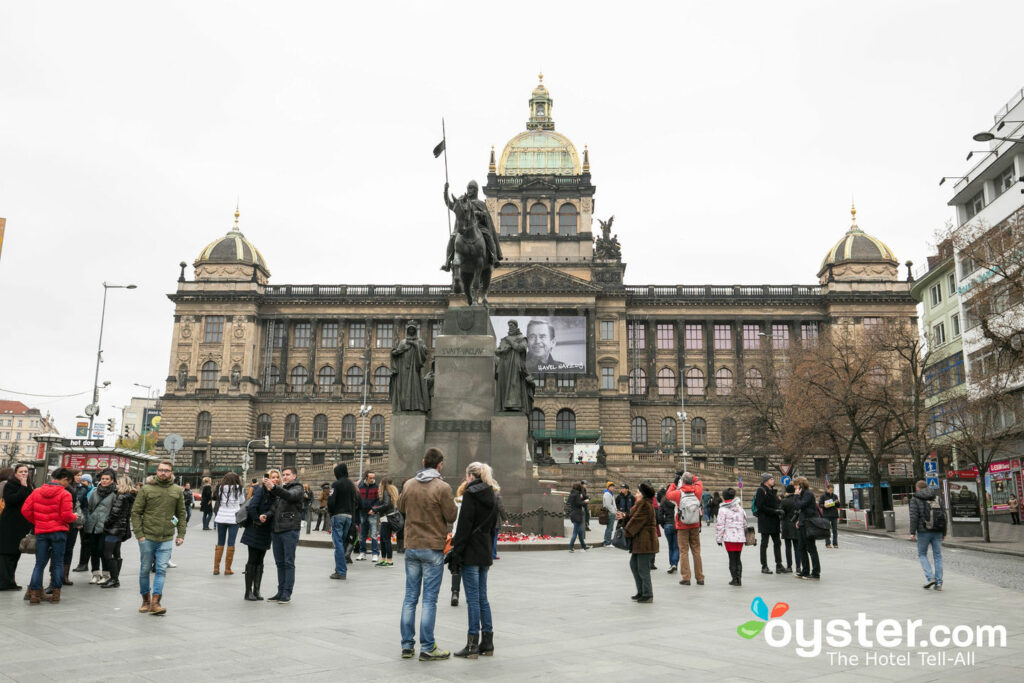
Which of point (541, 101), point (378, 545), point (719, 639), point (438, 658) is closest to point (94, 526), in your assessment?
point (378, 545)

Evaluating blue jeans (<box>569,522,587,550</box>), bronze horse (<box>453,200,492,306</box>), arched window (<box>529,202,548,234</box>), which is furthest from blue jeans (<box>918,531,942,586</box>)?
arched window (<box>529,202,548,234</box>)

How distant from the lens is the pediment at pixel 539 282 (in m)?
79.9

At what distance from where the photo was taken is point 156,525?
11352 millimetres

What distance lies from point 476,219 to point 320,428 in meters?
65.1

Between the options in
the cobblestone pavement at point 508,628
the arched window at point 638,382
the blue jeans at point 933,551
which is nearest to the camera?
the cobblestone pavement at point 508,628

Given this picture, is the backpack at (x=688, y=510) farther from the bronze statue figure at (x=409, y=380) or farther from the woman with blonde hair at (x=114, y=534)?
the woman with blonde hair at (x=114, y=534)

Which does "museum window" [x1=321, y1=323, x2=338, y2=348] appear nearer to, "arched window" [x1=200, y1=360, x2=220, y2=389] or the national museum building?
the national museum building

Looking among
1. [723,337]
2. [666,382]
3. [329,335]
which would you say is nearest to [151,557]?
[666,382]

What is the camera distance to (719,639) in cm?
938

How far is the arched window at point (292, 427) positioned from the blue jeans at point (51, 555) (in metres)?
71.8

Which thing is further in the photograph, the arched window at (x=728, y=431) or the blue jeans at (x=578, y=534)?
the arched window at (x=728, y=431)

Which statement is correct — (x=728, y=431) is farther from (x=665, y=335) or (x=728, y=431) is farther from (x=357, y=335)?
(x=357, y=335)

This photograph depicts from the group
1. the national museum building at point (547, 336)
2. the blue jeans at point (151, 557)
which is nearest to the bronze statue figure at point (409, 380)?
the blue jeans at point (151, 557)

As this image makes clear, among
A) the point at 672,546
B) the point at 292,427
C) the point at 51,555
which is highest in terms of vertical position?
the point at 292,427
